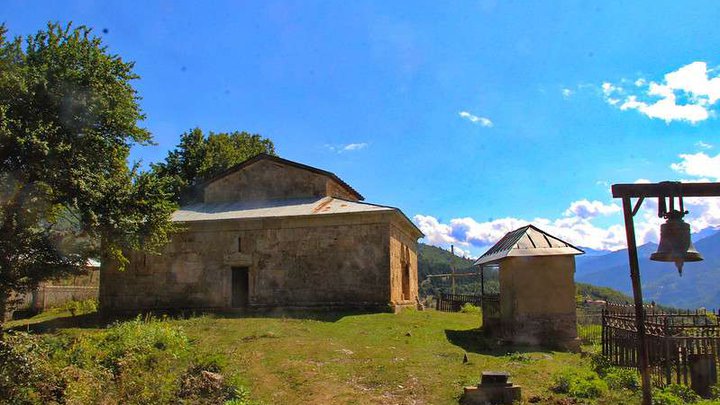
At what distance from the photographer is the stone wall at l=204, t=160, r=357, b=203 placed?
23.5 m

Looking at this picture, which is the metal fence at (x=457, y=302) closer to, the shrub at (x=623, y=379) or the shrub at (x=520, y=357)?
the shrub at (x=520, y=357)

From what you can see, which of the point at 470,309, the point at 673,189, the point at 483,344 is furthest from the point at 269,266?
the point at 673,189

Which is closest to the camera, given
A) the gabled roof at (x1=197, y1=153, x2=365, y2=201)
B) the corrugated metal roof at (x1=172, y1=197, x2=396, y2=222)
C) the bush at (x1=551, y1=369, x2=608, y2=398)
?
the bush at (x1=551, y1=369, x2=608, y2=398)

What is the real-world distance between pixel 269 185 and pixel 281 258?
4506mm

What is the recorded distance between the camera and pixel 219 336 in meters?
14.5

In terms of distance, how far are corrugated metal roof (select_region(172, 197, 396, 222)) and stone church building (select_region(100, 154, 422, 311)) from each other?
45 millimetres

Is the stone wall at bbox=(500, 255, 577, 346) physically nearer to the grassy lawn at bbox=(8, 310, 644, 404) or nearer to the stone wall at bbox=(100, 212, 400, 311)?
the grassy lawn at bbox=(8, 310, 644, 404)

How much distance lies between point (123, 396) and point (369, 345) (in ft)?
20.6

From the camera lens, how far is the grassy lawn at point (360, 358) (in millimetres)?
9586

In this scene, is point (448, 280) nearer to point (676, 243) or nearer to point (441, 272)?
point (441, 272)

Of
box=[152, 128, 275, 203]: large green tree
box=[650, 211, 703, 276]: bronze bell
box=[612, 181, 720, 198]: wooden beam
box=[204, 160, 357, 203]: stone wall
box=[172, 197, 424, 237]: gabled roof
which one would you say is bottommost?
box=[650, 211, 703, 276]: bronze bell

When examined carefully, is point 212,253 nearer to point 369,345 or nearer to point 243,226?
point 243,226

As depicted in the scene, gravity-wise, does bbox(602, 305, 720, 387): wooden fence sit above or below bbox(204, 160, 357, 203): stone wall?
below

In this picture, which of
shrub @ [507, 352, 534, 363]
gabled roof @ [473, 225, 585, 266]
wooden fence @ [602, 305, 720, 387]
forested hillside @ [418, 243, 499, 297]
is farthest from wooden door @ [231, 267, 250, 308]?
forested hillside @ [418, 243, 499, 297]
